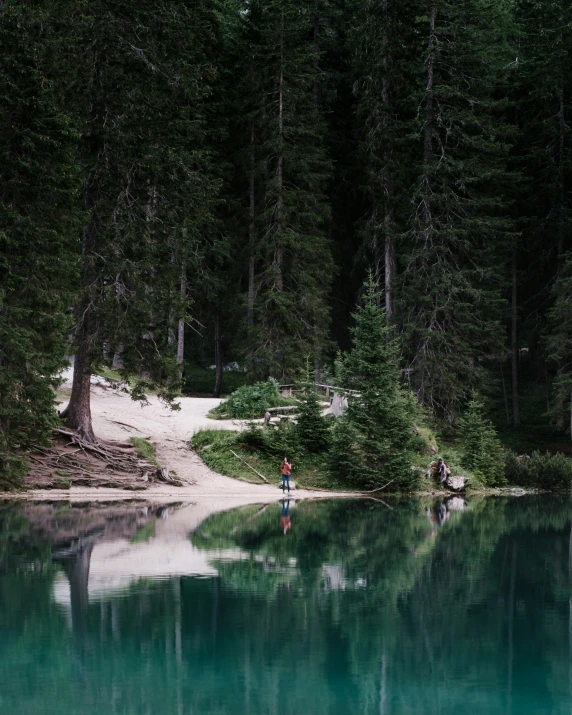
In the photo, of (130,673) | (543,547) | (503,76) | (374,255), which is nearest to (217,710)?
(130,673)

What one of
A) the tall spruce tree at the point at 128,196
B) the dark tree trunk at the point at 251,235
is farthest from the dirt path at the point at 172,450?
the dark tree trunk at the point at 251,235

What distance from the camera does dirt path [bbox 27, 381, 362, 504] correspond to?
26.0 meters

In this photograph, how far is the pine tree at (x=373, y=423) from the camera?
95.3ft

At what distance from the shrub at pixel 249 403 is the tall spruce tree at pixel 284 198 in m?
5.63

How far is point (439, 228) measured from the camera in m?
41.3

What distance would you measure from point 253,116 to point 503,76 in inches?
460

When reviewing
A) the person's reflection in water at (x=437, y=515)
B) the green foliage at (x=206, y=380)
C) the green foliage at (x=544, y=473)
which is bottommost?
the person's reflection in water at (x=437, y=515)

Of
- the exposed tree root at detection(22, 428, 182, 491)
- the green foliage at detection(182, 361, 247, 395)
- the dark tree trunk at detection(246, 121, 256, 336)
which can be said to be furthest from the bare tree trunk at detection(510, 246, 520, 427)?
the exposed tree root at detection(22, 428, 182, 491)

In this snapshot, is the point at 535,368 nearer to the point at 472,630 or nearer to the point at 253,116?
the point at 253,116

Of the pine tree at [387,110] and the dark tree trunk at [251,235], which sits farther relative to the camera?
the dark tree trunk at [251,235]

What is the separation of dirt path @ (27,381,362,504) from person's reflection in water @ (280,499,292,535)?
1.12 meters

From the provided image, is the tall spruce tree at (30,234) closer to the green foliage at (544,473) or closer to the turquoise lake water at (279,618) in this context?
the turquoise lake water at (279,618)

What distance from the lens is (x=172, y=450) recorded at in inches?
1194

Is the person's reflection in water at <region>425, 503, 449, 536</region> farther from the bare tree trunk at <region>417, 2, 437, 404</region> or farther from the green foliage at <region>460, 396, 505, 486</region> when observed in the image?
the bare tree trunk at <region>417, 2, 437, 404</region>
